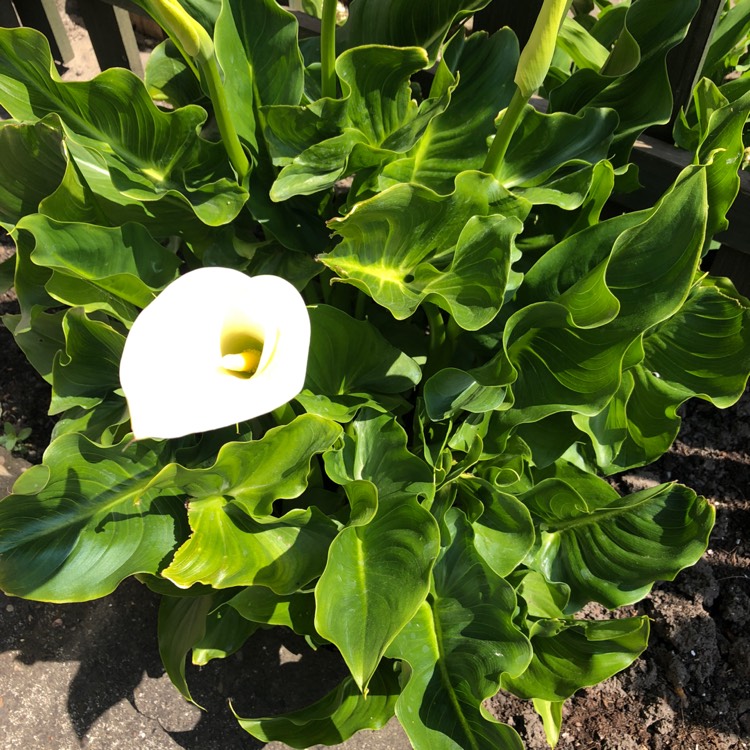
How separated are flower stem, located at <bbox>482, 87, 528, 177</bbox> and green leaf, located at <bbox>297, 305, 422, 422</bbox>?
1.09ft

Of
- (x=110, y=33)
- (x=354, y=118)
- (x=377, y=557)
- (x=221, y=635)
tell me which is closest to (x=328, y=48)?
(x=354, y=118)

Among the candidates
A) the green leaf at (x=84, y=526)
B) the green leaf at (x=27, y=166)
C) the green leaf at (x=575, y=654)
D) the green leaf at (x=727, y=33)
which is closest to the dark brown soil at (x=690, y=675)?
the green leaf at (x=575, y=654)

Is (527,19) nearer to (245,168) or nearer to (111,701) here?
(245,168)

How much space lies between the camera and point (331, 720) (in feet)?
4.03

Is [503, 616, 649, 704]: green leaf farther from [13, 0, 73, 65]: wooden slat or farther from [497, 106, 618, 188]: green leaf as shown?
[13, 0, 73, 65]: wooden slat

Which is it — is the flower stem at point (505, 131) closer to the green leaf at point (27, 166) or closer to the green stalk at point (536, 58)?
the green stalk at point (536, 58)

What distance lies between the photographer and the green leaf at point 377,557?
1.05 meters

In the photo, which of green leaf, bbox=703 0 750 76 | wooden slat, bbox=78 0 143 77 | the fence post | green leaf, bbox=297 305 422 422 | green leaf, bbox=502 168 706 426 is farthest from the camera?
wooden slat, bbox=78 0 143 77

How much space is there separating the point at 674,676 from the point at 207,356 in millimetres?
1247

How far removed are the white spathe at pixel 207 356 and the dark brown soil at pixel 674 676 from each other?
35.2 inches

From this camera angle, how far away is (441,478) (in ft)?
4.09

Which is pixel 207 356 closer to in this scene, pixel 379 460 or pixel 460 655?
pixel 379 460

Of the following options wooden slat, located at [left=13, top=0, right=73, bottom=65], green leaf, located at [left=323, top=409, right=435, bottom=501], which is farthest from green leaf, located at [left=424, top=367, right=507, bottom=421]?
wooden slat, located at [left=13, top=0, right=73, bottom=65]

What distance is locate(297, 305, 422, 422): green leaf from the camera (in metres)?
1.25
